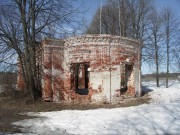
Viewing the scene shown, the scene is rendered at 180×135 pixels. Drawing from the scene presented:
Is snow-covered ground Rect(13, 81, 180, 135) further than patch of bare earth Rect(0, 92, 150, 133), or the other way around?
patch of bare earth Rect(0, 92, 150, 133)

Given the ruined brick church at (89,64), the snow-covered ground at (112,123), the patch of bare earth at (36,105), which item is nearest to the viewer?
the snow-covered ground at (112,123)

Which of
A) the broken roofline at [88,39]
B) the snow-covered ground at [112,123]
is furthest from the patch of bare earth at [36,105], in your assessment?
the broken roofline at [88,39]

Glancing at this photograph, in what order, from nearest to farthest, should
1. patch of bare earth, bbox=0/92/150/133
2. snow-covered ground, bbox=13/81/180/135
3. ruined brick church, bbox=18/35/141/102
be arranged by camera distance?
snow-covered ground, bbox=13/81/180/135
patch of bare earth, bbox=0/92/150/133
ruined brick church, bbox=18/35/141/102

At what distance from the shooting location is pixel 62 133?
30.5 feet

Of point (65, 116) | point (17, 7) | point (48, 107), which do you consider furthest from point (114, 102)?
point (17, 7)

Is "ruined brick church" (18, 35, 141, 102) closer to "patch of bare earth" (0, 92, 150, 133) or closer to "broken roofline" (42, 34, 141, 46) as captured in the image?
"broken roofline" (42, 34, 141, 46)

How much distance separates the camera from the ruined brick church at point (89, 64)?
53.7ft

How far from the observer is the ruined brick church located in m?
16.4

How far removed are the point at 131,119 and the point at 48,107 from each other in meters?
6.03

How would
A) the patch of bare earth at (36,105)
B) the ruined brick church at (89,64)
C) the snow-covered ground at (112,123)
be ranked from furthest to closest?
1. the ruined brick church at (89,64)
2. the patch of bare earth at (36,105)
3. the snow-covered ground at (112,123)

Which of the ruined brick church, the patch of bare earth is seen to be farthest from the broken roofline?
the patch of bare earth

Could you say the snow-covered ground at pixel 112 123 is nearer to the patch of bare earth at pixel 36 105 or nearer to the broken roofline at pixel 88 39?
the patch of bare earth at pixel 36 105

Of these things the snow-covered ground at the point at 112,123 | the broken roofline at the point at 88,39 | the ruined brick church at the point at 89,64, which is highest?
the broken roofline at the point at 88,39

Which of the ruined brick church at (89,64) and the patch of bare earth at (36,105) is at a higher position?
the ruined brick church at (89,64)
